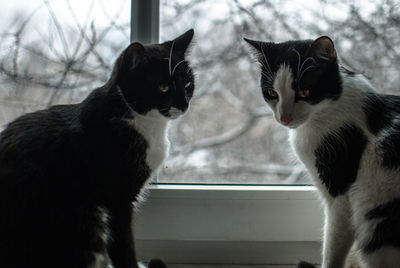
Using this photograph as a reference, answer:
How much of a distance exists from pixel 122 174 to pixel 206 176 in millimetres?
407

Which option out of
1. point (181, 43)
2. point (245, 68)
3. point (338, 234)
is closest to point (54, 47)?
point (181, 43)

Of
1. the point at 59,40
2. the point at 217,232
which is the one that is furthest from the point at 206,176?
the point at 59,40

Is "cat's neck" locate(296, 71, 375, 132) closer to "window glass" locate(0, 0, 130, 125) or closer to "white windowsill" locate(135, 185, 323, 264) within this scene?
"white windowsill" locate(135, 185, 323, 264)

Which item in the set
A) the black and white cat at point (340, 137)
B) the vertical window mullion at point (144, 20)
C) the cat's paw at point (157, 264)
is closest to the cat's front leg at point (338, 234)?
the black and white cat at point (340, 137)

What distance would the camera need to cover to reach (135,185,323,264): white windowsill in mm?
1379

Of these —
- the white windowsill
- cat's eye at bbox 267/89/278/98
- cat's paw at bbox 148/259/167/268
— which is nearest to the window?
the white windowsill

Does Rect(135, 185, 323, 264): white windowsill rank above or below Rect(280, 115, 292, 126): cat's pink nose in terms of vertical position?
below

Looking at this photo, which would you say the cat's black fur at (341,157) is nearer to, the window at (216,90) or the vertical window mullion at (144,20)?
the window at (216,90)

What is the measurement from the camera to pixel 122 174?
1.12 meters

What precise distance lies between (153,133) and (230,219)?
39 centimetres

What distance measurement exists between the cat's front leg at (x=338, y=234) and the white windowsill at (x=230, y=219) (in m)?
0.19

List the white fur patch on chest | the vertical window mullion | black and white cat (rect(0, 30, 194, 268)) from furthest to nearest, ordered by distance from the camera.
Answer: the vertical window mullion, the white fur patch on chest, black and white cat (rect(0, 30, 194, 268))

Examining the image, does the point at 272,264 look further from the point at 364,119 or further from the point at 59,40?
the point at 59,40

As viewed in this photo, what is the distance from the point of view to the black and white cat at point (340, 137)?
1.10 metres
